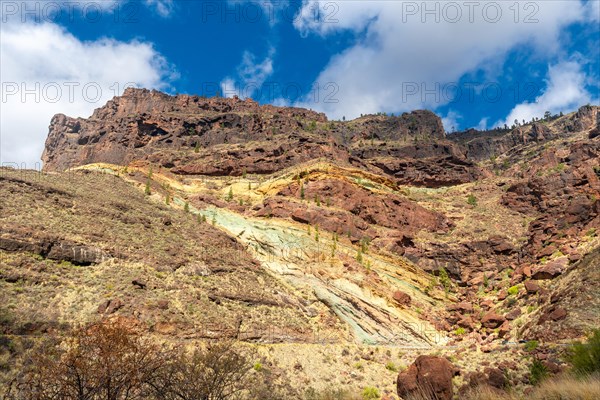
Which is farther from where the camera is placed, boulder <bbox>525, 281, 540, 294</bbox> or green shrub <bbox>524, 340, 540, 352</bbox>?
boulder <bbox>525, 281, 540, 294</bbox>

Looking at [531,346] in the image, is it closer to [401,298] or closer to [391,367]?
[391,367]

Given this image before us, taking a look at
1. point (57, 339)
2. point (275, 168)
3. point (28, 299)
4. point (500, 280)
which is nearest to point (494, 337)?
point (500, 280)

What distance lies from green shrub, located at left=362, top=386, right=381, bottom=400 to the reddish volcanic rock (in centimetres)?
146

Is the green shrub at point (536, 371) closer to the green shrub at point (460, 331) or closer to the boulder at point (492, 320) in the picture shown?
the boulder at point (492, 320)

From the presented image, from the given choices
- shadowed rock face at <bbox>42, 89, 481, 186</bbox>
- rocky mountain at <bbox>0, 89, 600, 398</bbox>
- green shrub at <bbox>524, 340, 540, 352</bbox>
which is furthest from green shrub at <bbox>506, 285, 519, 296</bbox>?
shadowed rock face at <bbox>42, 89, 481, 186</bbox>

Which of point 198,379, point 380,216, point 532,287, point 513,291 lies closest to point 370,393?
point 198,379

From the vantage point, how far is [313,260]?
37.3 metres

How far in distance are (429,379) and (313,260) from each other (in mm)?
19639

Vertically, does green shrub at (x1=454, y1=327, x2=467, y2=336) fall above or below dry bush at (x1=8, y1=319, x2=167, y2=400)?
below

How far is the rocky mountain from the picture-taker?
2270 centimetres

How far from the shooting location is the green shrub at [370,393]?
20328mm

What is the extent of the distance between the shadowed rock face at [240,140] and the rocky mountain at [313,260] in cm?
154

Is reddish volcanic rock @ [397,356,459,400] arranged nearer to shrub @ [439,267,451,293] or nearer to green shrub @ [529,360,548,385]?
green shrub @ [529,360,548,385]

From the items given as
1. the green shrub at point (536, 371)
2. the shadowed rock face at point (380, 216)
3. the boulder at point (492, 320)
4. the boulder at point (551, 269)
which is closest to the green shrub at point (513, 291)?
the shadowed rock face at point (380, 216)
